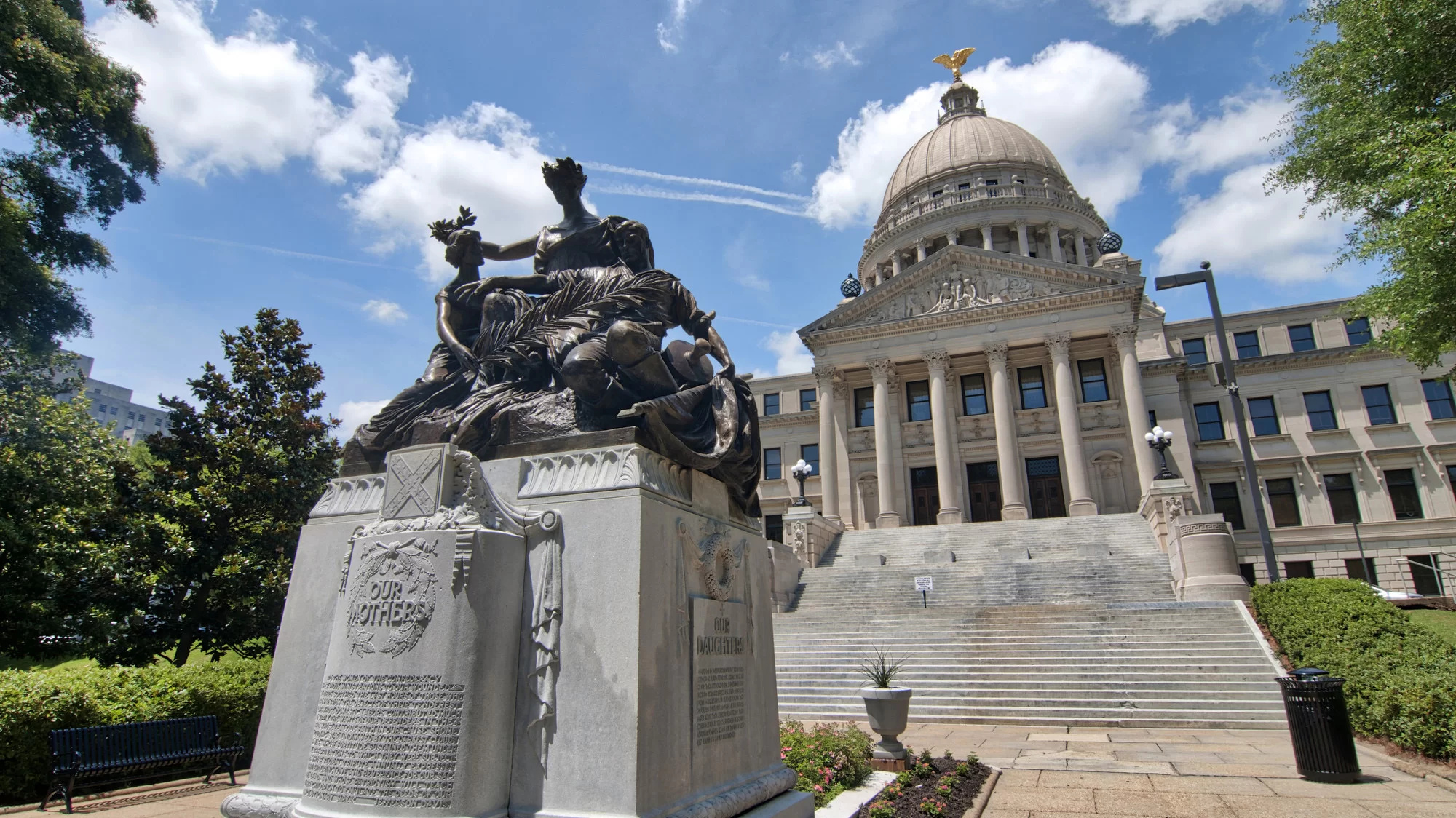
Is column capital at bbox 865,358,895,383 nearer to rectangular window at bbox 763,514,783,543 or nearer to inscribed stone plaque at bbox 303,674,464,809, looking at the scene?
rectangular window at bbox 763,514,783,543

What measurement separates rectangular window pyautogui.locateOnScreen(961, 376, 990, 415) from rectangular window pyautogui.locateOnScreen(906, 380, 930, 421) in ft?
6.48

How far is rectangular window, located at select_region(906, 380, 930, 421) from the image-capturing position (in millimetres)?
45312

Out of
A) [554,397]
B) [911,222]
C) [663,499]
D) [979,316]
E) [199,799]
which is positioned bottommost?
[199,799]

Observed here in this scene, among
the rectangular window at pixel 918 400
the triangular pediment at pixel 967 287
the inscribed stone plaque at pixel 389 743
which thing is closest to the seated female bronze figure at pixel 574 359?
the inscribed stone plaque at pixel 389 743

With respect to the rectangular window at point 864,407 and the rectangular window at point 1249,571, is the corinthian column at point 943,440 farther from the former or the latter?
the rectangular window at point 1249,571

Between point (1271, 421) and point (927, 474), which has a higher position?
point (1271, 421)

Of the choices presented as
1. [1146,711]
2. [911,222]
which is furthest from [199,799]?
[911,222]

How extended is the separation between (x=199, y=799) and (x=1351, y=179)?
22378 mm

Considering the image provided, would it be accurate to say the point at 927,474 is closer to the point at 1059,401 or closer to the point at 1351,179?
the point at 1059,401

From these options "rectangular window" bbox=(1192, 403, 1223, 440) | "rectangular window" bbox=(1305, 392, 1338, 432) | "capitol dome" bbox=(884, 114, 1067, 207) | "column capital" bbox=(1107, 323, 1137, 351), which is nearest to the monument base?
"column capital" bbox=(1107, 323, 1137, 351)

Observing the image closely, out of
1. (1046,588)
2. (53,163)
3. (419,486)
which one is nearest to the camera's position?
(419,486)

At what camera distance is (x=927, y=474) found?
4397 cm

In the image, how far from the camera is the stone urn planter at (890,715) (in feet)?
31.4

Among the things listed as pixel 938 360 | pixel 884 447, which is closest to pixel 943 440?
pixel 884 447
